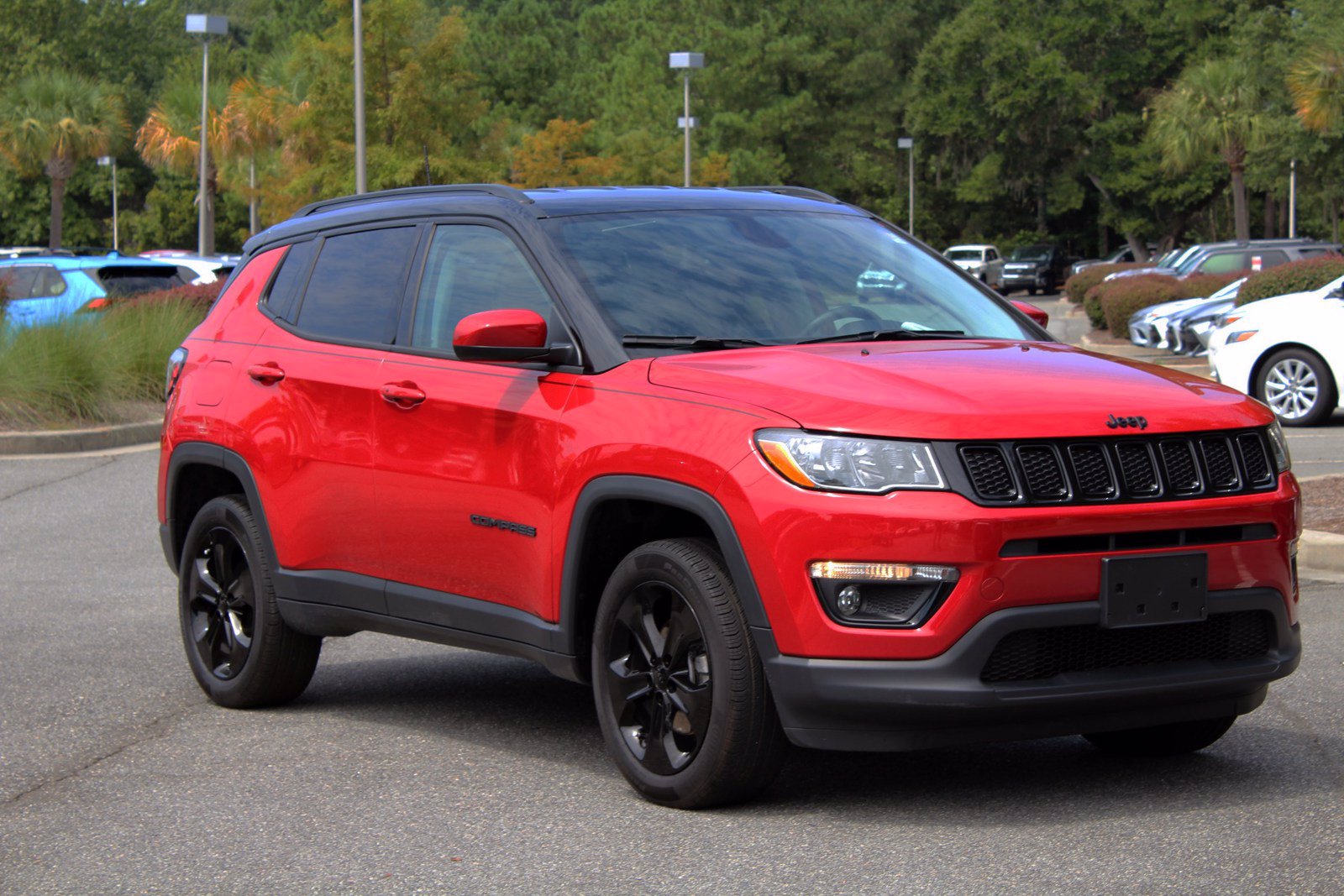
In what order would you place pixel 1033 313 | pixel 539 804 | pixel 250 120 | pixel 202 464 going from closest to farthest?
1. pixel 539 804
2. pixel 1033 313
3. pixel 202 464
4. pixel 250 120

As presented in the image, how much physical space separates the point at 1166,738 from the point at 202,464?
3.73m

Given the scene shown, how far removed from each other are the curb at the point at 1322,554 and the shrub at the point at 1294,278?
15.1m

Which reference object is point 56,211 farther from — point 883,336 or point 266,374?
point 883,336

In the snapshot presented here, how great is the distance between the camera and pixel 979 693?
15.4ft

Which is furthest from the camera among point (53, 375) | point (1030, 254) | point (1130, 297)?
point (1030, 254)

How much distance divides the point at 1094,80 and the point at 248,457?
7540 cm

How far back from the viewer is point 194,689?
7273mm

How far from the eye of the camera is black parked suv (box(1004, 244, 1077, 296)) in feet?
220

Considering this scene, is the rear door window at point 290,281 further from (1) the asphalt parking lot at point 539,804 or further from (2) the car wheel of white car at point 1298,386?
(2) the car wheel of white car at point 1298,386

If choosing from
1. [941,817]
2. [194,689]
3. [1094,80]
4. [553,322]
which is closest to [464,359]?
[553,322]

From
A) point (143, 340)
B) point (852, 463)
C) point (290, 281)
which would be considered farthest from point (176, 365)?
point (143, 340)

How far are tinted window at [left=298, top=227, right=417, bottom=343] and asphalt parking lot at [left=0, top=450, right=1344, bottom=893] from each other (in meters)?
1.39

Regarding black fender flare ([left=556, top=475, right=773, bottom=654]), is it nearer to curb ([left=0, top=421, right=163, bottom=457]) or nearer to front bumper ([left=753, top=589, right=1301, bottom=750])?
front bumper ([left=753, top=589, right=1301, bottom=750])

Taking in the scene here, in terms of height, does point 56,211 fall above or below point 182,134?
below
